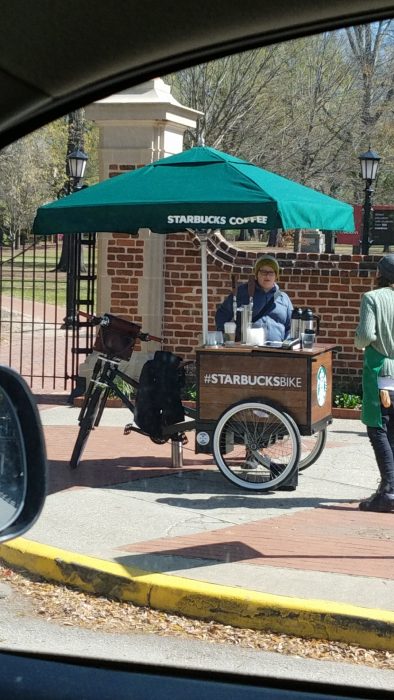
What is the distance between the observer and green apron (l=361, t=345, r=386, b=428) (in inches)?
271

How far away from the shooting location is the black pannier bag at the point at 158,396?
7.76 meters

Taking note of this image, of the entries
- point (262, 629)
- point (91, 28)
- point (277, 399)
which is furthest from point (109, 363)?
point (91, 28)

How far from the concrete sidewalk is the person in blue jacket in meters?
1.15

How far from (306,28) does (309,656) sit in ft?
11.7

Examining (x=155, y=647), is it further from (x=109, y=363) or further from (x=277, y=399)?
(x=109, y=363)

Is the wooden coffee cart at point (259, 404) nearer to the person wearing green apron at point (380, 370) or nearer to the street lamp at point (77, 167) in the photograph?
the person wearing green apron at point (380, 370)

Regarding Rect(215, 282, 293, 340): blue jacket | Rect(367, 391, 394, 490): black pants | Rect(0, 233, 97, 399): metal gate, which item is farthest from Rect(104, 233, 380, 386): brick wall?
Rect(367, 391, 394, 490): black pants

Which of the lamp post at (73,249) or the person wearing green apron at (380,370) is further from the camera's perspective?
the lamp post at (73,249)

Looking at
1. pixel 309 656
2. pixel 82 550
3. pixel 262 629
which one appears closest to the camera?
pixel 309 656

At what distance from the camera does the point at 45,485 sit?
1.71 meters

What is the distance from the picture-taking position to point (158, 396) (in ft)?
25.5

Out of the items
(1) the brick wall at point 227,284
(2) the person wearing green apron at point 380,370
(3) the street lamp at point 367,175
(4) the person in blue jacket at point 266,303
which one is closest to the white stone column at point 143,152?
(1) the brick wall at point 227,284

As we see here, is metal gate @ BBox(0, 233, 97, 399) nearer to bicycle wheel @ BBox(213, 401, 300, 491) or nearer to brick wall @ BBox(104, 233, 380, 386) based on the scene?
brick wall @ BBox(104, 233, 380, 386)

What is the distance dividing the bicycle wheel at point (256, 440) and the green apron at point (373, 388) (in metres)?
0.54
